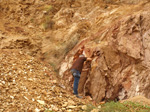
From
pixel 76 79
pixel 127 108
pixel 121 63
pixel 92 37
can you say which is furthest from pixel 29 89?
pixel 92 37

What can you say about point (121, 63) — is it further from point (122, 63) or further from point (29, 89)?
point (29, 89)

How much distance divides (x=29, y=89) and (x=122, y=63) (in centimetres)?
307

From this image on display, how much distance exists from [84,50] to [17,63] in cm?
251

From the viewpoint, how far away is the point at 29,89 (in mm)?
4461

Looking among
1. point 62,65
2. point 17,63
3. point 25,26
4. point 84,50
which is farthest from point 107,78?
point 25,26

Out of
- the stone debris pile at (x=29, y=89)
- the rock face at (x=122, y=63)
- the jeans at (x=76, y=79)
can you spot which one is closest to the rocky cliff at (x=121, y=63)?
the rock face at (x=122, y=63)

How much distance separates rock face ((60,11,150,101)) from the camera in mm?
5090

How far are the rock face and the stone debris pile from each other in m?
1.03

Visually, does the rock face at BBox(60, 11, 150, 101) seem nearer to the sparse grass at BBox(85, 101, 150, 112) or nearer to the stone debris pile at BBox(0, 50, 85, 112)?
the stone debris pile at BBox(0, 50, 85, 112)

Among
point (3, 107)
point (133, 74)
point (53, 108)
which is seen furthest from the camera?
point (133, 74)

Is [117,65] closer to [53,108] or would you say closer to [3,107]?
[53,108]

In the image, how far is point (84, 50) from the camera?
6395 millimetres

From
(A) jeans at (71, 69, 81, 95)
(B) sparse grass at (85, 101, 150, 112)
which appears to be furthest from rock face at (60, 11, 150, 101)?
(B) sparse grass at (85, 101, 150, 112)

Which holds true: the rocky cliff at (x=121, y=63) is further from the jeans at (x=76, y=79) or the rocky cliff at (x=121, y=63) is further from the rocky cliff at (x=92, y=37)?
the jeans at (x=76, y=79)
